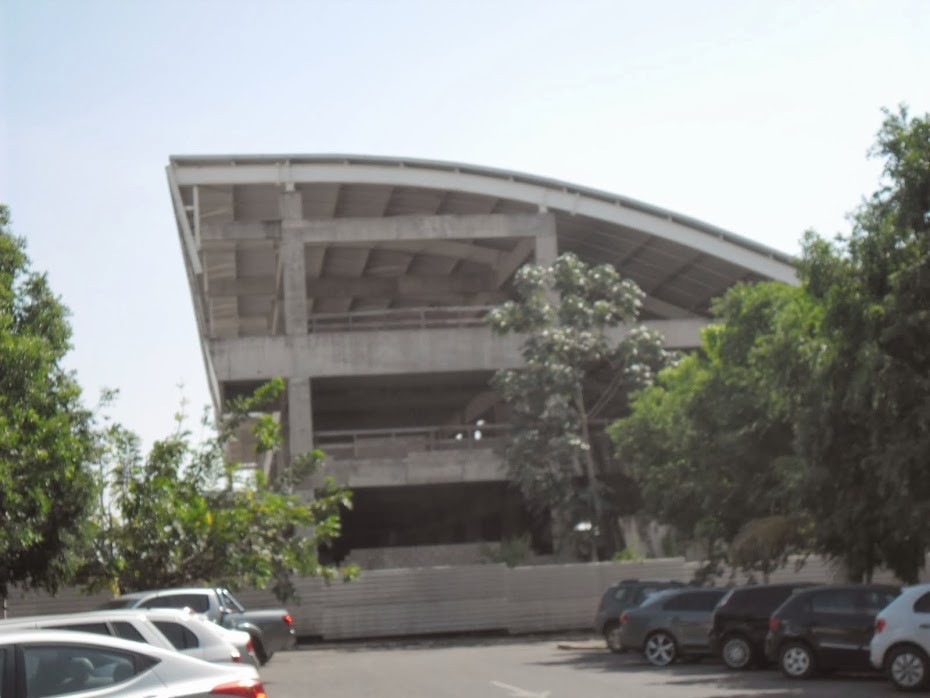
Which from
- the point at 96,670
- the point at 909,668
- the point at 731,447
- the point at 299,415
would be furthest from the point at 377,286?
the point at 96,670

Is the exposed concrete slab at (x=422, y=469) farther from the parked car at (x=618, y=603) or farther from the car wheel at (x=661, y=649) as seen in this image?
the car wheel at (x=661, y=649)

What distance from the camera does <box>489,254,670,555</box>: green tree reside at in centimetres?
4031

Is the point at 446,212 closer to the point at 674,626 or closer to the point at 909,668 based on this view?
the point at 674,626

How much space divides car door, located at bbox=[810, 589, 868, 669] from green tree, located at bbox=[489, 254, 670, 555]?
756 inches

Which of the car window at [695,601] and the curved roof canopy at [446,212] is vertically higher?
the curved roof canopy at [446,212]

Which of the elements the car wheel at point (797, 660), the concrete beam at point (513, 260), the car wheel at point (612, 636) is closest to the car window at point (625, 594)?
the car wheel at point (612, 636)

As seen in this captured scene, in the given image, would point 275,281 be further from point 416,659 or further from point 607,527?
point 416,659

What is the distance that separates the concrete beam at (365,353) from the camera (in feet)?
145

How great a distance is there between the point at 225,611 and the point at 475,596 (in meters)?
16.4

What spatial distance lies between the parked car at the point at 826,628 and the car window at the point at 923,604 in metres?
2.25

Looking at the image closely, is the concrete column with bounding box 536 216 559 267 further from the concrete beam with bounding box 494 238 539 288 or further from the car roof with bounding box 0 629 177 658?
the car roof with bounding box 0 629 177 658

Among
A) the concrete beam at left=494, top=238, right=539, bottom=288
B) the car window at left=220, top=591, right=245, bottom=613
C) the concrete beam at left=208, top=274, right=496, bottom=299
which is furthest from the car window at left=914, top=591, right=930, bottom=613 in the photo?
the concrete beam at left=208, top=274, right=496, bottom=299

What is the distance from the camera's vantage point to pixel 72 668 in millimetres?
8195

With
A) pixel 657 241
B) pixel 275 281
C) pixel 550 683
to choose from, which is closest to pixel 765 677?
pixel 550 683
